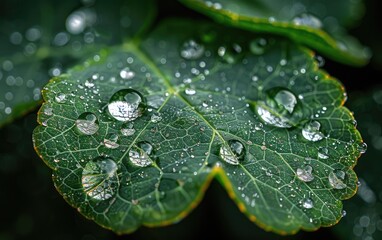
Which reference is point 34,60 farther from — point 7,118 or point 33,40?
point 7,118

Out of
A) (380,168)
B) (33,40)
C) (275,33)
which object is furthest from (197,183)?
(33,40)

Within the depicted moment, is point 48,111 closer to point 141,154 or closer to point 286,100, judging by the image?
point 141,154

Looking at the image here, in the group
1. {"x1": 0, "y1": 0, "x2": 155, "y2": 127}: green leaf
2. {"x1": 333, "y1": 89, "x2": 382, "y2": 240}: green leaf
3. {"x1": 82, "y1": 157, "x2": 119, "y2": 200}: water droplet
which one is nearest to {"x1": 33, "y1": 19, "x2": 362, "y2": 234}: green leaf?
{"x1": 82, "y1": 157, "x2": 119, "y2": 200}: water droplet

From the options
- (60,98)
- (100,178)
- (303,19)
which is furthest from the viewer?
(303,19)

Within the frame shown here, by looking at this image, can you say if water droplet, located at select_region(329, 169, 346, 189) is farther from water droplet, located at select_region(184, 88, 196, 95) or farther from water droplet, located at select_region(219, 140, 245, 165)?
water droplet, located at select_region(184, 88, 196, 95)

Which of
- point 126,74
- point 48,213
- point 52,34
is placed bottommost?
point 48,213

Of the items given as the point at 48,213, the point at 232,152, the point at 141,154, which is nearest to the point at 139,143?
the point at 141,154

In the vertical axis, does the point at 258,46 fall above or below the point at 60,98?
above

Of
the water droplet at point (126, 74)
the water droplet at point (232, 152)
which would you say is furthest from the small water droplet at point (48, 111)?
the water droplet at point (232, 152)

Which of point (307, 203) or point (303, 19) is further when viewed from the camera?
point (303, 19)
